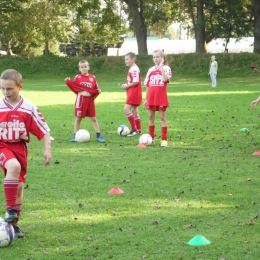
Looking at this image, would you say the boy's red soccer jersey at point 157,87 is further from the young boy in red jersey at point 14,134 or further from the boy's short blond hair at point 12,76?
the boy's short blond hair at point 12,76

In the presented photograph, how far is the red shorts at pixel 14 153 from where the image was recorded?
5.71 m

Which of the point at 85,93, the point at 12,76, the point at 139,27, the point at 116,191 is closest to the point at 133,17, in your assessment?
the point at 139,27

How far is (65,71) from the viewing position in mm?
46250

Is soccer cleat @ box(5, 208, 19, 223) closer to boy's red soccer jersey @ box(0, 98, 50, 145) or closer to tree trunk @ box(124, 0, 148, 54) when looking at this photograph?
boy's red soccer jersey @ box(0, 98, 50, 145)

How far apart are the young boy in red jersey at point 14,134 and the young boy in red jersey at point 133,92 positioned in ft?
25.1

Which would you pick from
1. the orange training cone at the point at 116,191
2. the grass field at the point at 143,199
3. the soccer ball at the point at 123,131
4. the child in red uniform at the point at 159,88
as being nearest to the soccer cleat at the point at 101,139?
the grass field at the point at 143,199

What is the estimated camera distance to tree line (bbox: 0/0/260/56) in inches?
1891

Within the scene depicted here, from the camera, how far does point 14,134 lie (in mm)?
5777

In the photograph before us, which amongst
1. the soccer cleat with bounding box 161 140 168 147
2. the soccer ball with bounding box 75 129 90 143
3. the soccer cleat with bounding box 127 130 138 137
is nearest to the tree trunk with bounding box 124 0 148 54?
the soccer cleat with bounding box 127 130 138 137

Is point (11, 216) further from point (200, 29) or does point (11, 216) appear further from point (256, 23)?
point (200, 29)

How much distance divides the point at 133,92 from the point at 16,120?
26.8 feet

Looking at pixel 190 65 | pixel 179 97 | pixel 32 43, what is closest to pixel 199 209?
pixel 179 97

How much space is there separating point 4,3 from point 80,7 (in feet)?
22.2

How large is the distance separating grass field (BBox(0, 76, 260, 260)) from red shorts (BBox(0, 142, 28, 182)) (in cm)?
72
